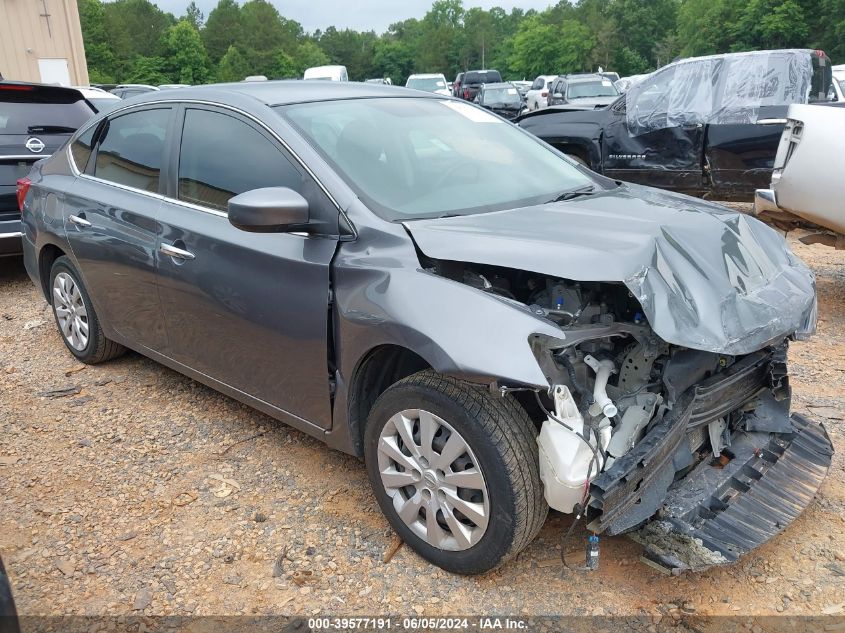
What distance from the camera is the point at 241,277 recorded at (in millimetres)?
3162

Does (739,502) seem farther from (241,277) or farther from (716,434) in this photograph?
(241,277)

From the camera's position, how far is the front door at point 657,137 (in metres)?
8.18

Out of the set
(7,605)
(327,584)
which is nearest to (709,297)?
(327,584)

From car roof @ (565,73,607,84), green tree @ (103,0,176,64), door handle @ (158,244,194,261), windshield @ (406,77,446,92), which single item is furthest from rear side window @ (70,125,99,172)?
green tree @ (103,0,176,64)

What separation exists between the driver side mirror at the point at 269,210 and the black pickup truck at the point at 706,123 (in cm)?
647

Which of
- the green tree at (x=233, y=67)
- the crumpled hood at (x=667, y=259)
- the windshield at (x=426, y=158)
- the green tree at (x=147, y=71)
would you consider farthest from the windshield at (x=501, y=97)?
the green tree at (x=233, y=67)

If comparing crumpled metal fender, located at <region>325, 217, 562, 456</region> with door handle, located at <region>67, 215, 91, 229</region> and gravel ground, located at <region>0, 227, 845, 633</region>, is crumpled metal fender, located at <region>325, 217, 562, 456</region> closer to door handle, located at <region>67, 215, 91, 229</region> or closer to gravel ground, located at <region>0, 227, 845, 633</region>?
gravel ground, located at <region>0, 227, 845, 633</region>

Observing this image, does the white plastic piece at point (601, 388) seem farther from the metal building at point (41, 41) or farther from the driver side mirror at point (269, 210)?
the metal building at point (41, 41)

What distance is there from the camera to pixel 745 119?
7.88 meters

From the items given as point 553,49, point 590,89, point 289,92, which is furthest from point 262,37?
point 289,92

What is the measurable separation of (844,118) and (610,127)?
3.74 m

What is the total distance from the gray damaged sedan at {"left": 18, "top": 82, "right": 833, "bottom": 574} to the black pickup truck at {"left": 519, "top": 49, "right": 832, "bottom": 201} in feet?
16.1

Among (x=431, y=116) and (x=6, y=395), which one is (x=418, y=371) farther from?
(x=6, y=395)

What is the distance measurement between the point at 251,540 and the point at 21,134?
504cm
